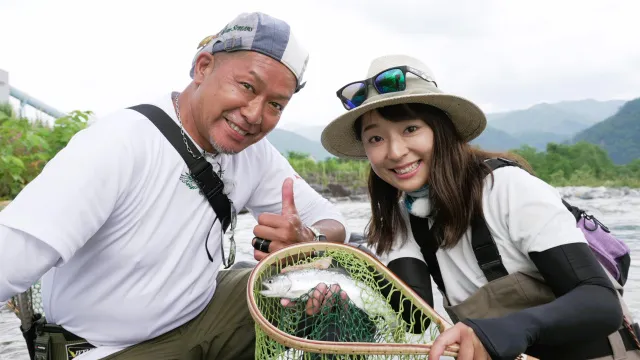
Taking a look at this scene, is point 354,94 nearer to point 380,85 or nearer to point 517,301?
point 380,85

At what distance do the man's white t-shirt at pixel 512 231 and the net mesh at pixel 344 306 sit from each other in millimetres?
289

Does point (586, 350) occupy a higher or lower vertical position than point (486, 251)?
lower

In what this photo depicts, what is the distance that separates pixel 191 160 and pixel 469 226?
1270mm

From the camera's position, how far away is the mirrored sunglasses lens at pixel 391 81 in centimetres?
225

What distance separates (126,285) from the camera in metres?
2.18

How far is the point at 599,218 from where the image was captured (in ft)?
43.5

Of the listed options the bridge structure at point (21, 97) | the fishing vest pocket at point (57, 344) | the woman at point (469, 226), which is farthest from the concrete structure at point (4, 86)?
the woman at point (469, 226)

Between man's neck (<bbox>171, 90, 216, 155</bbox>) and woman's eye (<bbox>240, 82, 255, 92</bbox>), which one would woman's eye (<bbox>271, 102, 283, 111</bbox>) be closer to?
woman's eye (<bbox>240, 82, 255, 92</bbox>)

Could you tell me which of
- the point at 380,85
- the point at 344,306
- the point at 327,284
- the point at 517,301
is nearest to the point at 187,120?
the point at 380,85

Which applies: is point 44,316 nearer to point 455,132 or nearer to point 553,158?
point 455,132

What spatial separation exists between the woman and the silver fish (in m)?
0.28

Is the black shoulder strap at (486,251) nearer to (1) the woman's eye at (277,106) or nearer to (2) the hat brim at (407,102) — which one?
(2) the hat brim at (407,102)

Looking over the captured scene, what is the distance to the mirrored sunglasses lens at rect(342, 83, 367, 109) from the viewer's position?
2.38 meters

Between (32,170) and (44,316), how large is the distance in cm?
674
